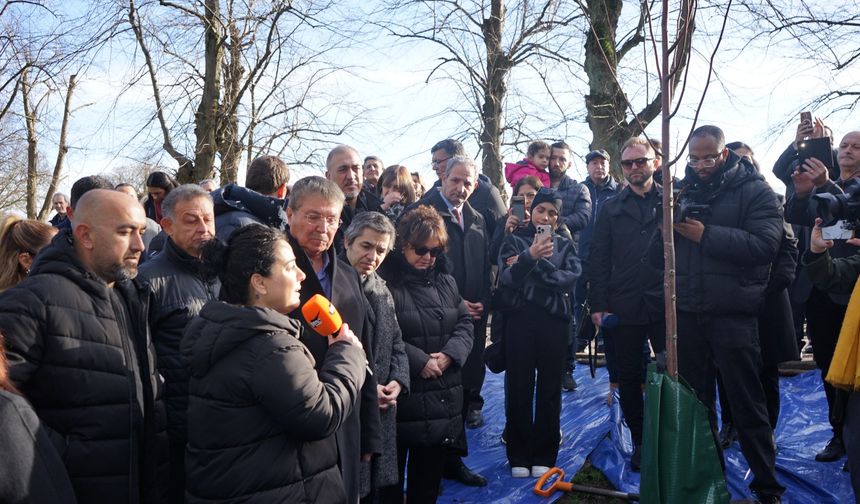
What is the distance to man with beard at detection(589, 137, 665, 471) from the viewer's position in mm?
4809

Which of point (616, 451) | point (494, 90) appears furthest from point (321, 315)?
point (494, 90)

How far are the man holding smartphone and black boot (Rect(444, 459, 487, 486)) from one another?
2.23 metres

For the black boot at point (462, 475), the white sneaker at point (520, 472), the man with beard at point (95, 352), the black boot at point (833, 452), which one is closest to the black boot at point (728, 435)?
the black boot at point (833, 452)

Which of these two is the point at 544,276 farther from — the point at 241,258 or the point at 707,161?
the point at 241,258

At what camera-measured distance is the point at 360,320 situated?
3.14m

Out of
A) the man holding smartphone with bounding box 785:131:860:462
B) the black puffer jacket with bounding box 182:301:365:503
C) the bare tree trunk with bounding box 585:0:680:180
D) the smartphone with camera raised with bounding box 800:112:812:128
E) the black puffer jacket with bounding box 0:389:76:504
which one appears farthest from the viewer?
the bare tree trunk with bounding box 585:0:680:180

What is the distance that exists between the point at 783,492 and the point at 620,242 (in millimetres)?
1899

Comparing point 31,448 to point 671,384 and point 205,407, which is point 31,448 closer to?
point 205,407

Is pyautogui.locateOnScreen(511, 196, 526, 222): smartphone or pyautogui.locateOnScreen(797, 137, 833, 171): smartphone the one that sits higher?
pyautogui.locateOnScreen(797, 137, 833, 171): smartphone

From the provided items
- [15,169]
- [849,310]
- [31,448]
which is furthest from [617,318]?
[15,169]

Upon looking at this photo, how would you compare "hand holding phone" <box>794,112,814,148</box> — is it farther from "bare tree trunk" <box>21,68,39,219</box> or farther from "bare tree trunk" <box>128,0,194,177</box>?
"bare tree trunk" <box>21,68,39,219</box>

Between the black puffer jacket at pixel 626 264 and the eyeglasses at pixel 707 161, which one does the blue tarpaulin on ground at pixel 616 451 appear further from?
the eyeglasses at pixel 707 161

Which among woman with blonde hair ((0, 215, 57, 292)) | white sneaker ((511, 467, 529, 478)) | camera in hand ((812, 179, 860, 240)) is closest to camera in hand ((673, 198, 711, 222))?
camera in hand ((812, 179, 860, 240))

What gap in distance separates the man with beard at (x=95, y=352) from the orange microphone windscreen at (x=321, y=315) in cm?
76
